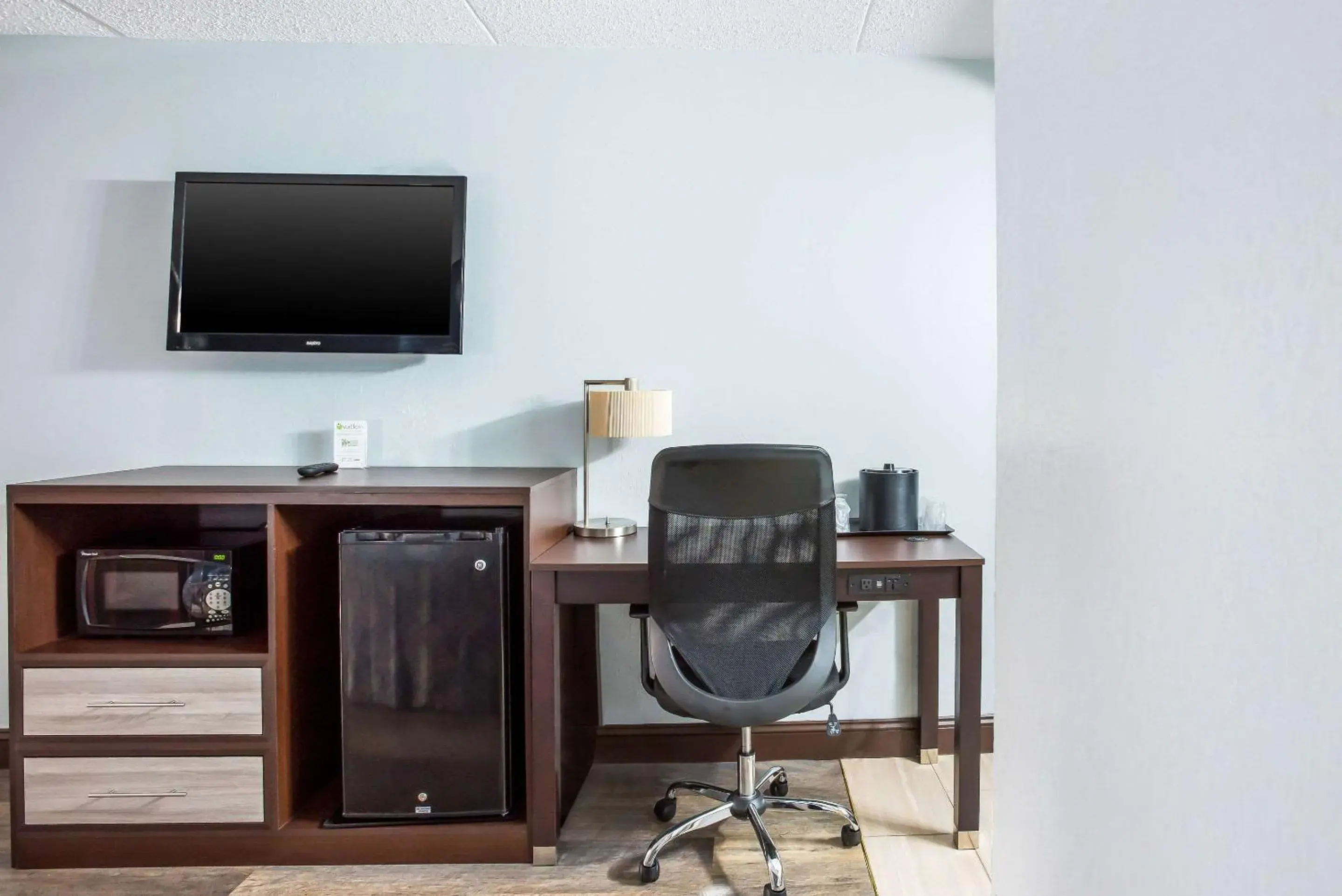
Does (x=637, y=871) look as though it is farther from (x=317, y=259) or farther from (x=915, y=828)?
(x=317, y=259)

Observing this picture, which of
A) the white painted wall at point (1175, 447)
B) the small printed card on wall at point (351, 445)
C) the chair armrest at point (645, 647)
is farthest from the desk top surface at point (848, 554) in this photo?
the white painted wall at point (1175, 447)

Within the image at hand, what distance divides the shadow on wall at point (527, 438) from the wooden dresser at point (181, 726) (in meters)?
0.48

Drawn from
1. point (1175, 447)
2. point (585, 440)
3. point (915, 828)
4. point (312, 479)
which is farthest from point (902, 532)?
point (1175, 447)

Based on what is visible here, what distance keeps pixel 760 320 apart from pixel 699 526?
94cm

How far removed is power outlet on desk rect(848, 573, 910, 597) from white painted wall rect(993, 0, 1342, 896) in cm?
172

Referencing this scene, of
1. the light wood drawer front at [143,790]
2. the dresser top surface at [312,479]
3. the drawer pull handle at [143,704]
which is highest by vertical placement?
the dresser top surface at [312,479]

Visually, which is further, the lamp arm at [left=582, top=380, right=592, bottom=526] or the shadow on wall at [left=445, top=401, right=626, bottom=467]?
the shadow on wall at [left=445, top=401, right=626, bottom=467]

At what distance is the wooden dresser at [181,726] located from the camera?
2.02 m

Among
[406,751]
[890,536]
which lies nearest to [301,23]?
[406,751]

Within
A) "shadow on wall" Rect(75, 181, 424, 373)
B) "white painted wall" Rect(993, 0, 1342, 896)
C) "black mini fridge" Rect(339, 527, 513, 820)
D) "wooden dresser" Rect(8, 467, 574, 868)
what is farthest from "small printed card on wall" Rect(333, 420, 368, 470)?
"white painted wall" Rect(993, 0, 1342, 896)

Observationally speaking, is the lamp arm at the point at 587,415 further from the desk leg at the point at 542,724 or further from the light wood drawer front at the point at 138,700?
the light wood drawer front at the point at 138,700

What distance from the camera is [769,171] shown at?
2592mm

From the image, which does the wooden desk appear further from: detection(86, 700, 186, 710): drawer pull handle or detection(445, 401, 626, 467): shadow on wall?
detection(86, 700, 186, 710): drawer pull handle

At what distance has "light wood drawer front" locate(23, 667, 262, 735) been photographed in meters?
2.02
